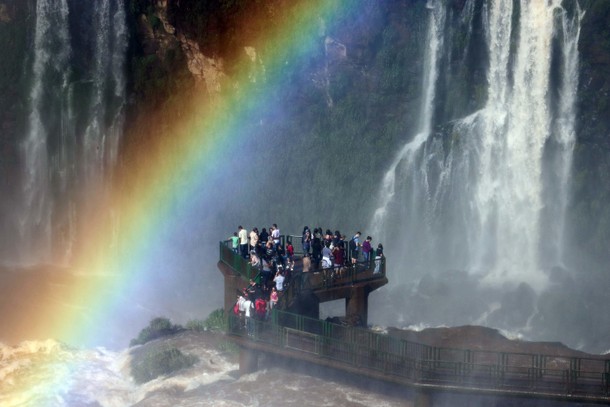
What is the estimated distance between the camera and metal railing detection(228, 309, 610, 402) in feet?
111

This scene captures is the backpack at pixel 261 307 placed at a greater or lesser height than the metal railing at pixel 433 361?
greater

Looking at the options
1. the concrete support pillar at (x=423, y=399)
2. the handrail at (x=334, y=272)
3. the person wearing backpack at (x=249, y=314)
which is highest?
the handrail at (x=334, y=272)

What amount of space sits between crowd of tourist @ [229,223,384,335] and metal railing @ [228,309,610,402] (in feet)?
1.72

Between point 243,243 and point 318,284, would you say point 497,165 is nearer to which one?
point 243,243

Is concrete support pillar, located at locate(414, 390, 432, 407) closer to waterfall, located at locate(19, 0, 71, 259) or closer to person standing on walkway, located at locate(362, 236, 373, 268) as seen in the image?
person standing on walkway, located at locate(362, 236, 373, 268)

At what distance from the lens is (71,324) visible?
52750 millimetres

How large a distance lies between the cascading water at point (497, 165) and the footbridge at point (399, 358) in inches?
721

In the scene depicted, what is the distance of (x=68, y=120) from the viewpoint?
65125 millimetres

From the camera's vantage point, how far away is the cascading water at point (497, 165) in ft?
188

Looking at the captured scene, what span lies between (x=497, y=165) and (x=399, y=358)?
81.2 feet

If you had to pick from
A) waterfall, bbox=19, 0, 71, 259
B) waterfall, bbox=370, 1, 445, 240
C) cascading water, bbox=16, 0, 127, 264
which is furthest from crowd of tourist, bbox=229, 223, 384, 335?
waterfall, bbox=19, 0, 71, 259

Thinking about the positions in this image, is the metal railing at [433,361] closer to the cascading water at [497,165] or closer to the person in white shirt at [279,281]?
the person in white shirt at [279,281]

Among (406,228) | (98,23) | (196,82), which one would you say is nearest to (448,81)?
(406,228)

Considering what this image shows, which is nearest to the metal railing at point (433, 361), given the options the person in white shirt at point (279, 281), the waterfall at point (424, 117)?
the person in white shirt at point (279, 281)
